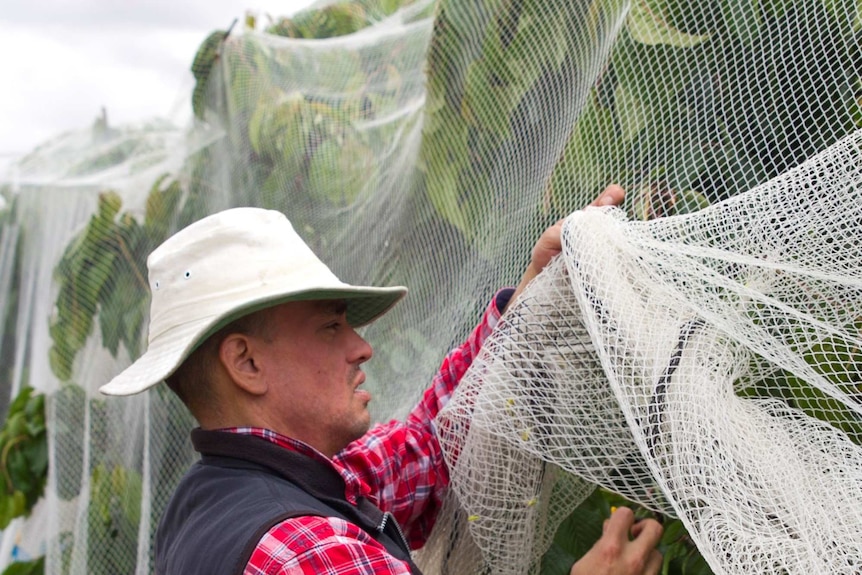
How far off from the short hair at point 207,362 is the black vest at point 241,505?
0.04 meters

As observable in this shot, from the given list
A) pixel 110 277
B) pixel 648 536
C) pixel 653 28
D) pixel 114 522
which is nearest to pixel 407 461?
pixel 648 536

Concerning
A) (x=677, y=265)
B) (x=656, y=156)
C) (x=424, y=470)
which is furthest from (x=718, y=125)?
(x=424, y=470)

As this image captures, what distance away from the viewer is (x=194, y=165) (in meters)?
2.78

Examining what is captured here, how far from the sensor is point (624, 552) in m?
1.24

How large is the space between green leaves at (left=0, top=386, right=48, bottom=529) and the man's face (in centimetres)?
216

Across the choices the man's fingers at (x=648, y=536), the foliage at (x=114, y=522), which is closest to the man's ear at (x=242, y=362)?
the man's fingers at (x=648, y=536)

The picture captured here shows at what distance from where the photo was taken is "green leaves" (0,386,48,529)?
10.0 feet

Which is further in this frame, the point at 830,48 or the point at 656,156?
the point at 656,156

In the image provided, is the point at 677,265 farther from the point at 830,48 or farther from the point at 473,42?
the point at 473,42

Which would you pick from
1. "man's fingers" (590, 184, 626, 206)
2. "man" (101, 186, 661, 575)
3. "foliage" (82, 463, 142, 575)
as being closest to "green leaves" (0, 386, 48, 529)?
"foliage" (82, 463, 142, 575)

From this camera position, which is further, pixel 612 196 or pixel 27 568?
pixel 27 568

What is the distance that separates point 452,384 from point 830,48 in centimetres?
70

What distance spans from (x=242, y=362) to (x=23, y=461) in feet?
7.12

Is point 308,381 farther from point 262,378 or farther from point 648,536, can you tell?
point 648,536
